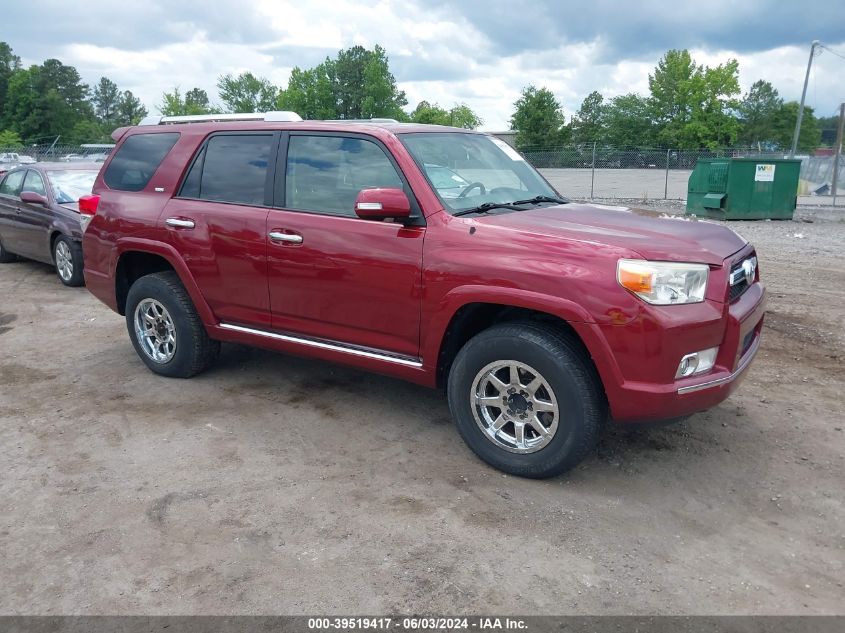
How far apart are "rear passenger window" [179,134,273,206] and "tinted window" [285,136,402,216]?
0.79ft

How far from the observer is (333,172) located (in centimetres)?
448

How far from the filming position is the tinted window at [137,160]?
5.37m

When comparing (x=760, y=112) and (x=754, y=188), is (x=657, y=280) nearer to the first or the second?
(x=754, y=188)

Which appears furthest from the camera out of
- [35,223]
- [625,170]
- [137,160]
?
[625,170]

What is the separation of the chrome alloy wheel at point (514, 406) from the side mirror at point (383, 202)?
0.98 metres

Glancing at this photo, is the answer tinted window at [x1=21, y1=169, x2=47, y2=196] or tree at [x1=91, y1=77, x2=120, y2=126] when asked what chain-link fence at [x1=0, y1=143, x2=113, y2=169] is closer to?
tinted window at [x1=21, y1=169, x2=47, y2=196]

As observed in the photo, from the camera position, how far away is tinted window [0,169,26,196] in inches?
399

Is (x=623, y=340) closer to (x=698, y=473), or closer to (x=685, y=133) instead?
(x=698, y=473)

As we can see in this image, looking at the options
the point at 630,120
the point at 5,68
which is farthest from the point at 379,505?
the point at 5,68

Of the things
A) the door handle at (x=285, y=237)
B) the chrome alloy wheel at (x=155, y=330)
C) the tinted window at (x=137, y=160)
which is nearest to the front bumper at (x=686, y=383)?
the door handle at (x=285, y=237)

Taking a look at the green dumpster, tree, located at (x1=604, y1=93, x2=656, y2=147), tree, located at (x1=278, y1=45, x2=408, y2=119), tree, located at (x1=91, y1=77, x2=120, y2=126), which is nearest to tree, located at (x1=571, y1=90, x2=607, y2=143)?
tree, located at (x1=604, y1=93, x2=656, y2=147)

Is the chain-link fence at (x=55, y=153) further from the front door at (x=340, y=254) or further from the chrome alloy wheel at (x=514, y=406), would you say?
the chrome alloy wheel at (x=514, y=406)

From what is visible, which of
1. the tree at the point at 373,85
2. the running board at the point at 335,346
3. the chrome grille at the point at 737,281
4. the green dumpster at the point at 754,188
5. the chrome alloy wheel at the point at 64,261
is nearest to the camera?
the chrome grille at the point at 737,281

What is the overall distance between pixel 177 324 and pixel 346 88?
7823 cm
